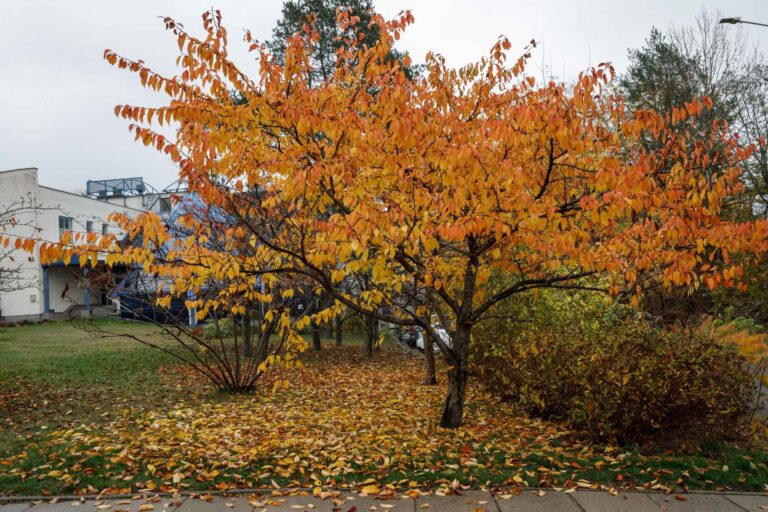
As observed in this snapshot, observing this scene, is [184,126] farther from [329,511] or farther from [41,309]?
[41,309]

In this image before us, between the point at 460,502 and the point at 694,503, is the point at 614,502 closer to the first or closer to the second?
the point at 694,503

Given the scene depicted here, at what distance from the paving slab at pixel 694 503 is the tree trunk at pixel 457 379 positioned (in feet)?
8.10

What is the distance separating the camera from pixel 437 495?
4605 mm

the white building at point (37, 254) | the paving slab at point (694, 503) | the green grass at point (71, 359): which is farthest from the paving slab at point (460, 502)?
the white building at point (37, 254)

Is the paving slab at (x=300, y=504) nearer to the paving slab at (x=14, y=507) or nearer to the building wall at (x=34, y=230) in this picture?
the paving slab at (x=14, y=507)

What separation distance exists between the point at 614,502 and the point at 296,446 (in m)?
3.39

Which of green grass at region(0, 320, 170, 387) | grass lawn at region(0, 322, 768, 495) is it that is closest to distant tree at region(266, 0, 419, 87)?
green grass at region(0, 320, 170, 387)

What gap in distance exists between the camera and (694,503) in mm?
4438

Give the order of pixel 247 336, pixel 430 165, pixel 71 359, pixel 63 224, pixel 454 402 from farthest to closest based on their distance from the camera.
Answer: pixel 63 224
pixel 247 336
pixel 71 359
pixel 454 402
pixel 430 165

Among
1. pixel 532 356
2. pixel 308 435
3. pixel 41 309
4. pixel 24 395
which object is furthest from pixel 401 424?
pixel 41 309

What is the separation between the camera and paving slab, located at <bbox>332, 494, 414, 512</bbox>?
4340 mm

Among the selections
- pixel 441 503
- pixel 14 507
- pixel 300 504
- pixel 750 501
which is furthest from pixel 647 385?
pixel 14 507

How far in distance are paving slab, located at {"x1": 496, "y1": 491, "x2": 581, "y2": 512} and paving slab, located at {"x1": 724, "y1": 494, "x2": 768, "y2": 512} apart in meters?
1.39

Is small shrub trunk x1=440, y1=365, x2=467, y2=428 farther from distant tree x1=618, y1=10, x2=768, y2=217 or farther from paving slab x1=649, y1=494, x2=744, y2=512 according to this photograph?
distant tree x1=618, y1=10, x2=768, y2=217
